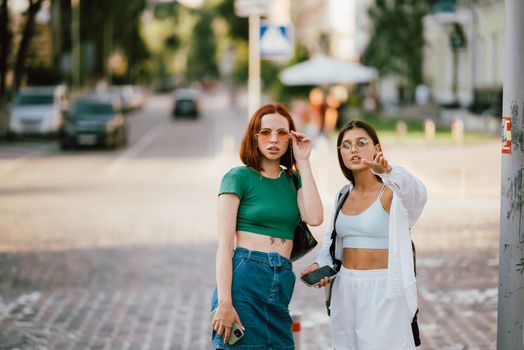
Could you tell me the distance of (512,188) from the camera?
15.1 ft

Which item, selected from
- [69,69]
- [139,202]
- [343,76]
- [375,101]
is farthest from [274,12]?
[139,202]

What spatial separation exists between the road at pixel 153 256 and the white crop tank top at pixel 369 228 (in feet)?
10.1

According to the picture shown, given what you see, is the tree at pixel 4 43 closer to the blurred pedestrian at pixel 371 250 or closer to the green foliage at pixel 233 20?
the blurred pedestrian at pixel 371 250

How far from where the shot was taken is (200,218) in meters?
15.2

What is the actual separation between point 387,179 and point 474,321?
4326 millimetres

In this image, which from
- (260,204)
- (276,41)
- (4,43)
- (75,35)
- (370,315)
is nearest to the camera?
(260,204)

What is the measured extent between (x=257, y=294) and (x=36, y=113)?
1287 inches

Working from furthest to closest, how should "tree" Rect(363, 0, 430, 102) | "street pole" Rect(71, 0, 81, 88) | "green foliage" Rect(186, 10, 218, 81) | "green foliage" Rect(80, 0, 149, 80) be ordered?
"green foliage" Rect(186, 10, 218, 81), "green foliage" Rect(80, 0, 149, 80), "street pole" Rect(71, 0, 81, 88), "tree" Rect(363, 0, 430, 102)

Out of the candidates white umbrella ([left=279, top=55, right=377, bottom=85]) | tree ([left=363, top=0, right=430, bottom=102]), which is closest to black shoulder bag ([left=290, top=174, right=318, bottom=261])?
white umbrella ([left=279, top=55, right=377, bottom=85])

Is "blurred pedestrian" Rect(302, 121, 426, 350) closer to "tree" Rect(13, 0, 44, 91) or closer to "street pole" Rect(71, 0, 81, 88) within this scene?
"tree" Rect(13, 0, 44, 91)

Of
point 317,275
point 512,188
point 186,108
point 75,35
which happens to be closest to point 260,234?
point 317,275

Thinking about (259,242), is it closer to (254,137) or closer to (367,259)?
(254,137)

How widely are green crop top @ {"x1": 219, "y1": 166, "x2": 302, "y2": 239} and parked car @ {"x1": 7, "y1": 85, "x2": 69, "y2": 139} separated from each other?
3221cm

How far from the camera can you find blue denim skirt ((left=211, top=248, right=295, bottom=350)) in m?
4.25
